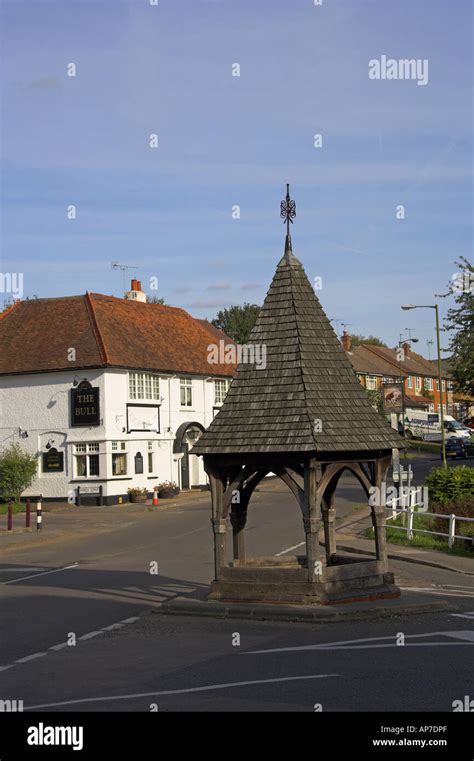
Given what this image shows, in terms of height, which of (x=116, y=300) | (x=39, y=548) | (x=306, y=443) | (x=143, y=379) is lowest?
(x=39, y=548)

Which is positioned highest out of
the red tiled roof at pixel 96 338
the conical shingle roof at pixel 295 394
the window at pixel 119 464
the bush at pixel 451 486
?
the red tiled roof at pixel 96 338

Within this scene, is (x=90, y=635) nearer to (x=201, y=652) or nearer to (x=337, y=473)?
(x=201, y=652)

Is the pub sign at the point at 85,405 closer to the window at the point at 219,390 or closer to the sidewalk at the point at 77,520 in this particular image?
the sidewalk at the point at 77,520

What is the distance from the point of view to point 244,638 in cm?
1428

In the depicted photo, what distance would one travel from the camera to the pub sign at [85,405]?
4903 centimetres

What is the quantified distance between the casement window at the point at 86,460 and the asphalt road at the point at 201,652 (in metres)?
25.3

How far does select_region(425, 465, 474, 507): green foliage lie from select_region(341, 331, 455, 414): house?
206ft

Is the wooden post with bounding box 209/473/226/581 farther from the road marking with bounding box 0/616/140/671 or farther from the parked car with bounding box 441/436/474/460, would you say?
the parked car with bounding box 441/436/474/460

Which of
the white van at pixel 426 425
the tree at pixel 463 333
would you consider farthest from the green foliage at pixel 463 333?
the white van at pixel 426 425

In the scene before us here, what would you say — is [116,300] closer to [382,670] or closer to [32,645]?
[32,645]

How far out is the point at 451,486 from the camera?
32.5 metres

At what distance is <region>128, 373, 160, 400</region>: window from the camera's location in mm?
51094

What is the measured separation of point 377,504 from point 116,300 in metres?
41.0
